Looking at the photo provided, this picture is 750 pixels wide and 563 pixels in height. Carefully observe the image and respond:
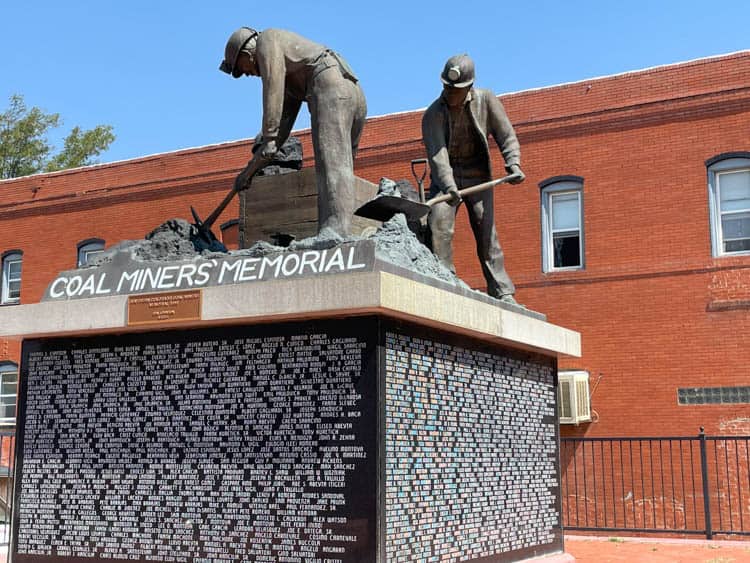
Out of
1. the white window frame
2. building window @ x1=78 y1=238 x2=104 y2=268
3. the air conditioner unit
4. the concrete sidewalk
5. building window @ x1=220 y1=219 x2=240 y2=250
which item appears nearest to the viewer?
the concrete sidewalk

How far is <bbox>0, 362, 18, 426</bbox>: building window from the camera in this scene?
2569 centimetres

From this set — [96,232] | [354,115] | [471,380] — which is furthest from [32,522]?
[96,232]

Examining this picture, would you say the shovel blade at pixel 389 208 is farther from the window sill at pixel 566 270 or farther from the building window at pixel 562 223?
the building window at pixel 562 223

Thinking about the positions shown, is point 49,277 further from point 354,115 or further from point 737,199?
point 354,115

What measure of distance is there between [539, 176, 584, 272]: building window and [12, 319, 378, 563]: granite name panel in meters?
13.0

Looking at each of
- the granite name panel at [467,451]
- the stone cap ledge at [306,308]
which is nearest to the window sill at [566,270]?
the granite name panel at [467,451]

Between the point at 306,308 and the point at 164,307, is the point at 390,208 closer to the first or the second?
the point at 306,308

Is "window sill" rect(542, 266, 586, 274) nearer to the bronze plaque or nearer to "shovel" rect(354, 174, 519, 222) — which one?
"shovel" rect(354, 174, 519, 222)

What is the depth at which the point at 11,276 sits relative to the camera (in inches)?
1064

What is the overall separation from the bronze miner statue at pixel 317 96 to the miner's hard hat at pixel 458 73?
90 centimetres

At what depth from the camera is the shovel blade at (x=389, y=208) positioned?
822 cm

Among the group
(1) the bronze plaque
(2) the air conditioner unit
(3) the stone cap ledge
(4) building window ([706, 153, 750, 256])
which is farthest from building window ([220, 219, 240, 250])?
(1) the bronze plaque

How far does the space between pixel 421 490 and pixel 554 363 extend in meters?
3.46

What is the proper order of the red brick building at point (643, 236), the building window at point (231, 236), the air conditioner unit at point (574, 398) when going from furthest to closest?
the building window at point (231, 236) < the air conditioner unit at point (574, 398) < the red brick building at point (643, 236)
